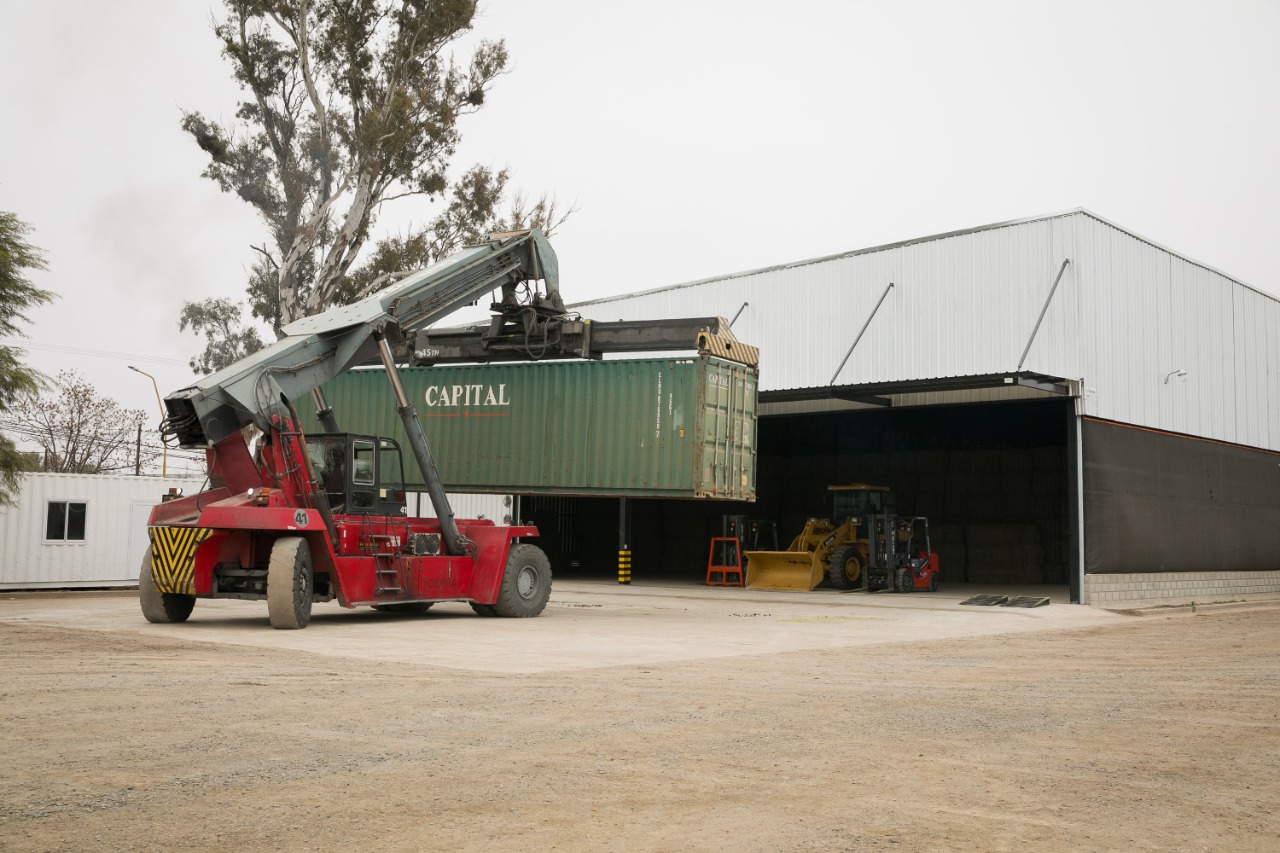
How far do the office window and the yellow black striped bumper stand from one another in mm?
11448

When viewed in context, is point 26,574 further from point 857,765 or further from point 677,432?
point 857,765

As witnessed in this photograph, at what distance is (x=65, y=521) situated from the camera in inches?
969

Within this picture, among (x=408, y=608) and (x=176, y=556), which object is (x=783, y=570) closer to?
(x=408, y=608)

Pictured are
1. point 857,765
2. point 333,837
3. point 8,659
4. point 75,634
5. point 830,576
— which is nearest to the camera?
point 333,837

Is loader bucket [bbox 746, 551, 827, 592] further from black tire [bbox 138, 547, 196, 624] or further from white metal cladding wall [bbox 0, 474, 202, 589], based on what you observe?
black tire [bbox 138, 547, 196, 624]

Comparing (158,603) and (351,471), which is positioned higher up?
(351,471)

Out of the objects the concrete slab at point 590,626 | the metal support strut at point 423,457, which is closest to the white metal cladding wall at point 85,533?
the concrete slab at point 590,626

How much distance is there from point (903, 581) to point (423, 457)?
13942 millimetres

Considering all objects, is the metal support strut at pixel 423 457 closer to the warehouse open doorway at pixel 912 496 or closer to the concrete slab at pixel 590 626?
the concrete slab at pixel 590 626

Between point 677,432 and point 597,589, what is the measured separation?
981 centimetres

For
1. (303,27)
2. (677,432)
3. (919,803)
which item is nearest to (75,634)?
(677,432)

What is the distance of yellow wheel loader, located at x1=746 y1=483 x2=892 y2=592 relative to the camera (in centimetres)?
2661

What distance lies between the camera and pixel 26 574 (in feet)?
78.3

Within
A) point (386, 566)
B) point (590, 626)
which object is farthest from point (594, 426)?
point (386, 566)
